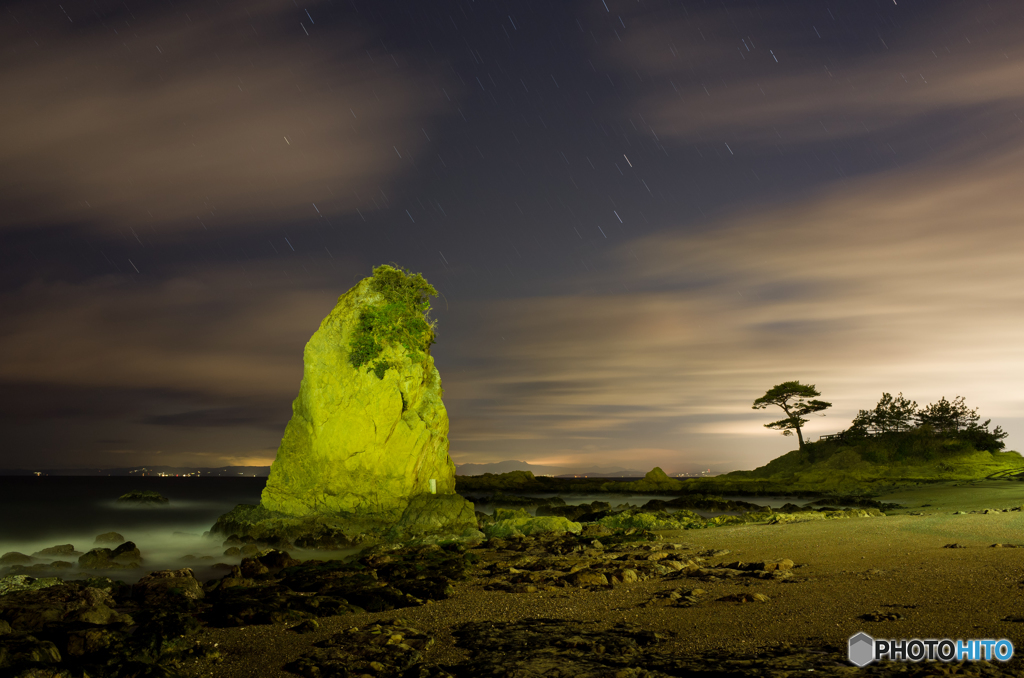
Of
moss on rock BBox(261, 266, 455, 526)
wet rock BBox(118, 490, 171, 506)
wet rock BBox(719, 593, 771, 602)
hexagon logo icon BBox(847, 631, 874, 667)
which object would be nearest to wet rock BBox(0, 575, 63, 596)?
moss on rock BBox(261, 266, 455, 526)

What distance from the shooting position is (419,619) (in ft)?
32.9

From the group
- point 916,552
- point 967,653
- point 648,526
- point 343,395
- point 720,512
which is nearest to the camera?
point 967,653

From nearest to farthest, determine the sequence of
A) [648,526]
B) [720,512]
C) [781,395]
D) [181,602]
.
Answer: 1. [181,602]
2. [648,526]
3. [720,512]
4. [781,395]

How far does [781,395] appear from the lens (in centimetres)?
7012

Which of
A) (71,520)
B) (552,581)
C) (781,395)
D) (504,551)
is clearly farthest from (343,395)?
(781,395)

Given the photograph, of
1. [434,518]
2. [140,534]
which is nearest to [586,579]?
[434,518]

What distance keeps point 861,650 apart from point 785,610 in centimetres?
192

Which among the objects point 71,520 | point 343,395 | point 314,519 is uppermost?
point 343,395

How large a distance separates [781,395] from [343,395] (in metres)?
57.2

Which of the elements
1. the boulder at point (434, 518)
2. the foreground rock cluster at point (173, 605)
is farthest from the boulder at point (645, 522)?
the foreground rock cluster at point (173, 605)

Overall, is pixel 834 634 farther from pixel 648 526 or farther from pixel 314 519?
pixel 314 519

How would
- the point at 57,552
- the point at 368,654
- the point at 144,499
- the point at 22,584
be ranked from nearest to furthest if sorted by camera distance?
the point at 368,654 < the point at 22,584 < the point at 57,552 < the point at 144,499

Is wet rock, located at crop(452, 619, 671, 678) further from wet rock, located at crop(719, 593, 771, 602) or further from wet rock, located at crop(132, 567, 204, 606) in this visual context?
wet rock, located at crop(132, 567, 204, 606)

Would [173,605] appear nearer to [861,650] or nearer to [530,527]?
[861,650]
